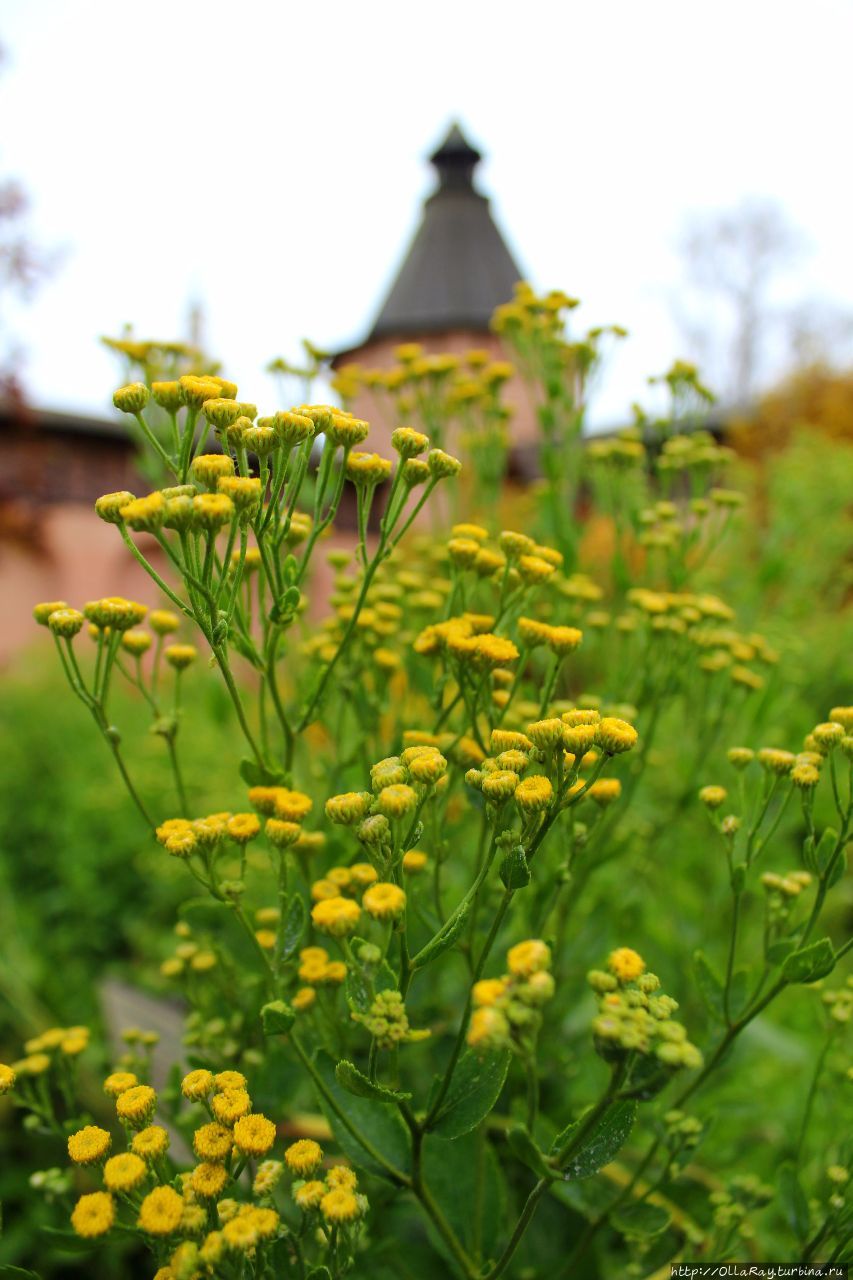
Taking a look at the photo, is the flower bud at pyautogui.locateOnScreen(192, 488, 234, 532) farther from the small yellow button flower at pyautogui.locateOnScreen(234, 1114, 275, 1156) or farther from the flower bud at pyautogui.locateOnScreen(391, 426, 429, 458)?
the small yellow button flower at pyautogui.locateOnScreen(234, 1114, 275, 1156)

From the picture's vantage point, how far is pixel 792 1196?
0.92m

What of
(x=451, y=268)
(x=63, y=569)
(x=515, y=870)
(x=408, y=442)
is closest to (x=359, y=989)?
(x=515, y=870)

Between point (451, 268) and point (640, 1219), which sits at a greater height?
point (451, 268)

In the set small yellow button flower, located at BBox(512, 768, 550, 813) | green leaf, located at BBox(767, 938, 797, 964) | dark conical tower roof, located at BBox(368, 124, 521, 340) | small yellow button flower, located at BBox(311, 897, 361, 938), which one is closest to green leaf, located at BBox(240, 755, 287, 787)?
small yellow button flower, located at BBox(311, 897, 361, 938)

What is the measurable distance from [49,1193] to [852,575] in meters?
2.24

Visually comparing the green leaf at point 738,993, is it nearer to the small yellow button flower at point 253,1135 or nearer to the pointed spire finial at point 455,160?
the small yellow button flower at point 253,1135

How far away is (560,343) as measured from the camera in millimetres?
1510

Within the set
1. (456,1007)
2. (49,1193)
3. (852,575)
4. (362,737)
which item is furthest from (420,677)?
(852,575)

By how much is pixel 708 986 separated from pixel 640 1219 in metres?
Result: 0.24

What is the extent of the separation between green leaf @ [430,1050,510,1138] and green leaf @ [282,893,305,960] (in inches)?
6.8

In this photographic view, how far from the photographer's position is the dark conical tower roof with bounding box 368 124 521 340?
33.7ft

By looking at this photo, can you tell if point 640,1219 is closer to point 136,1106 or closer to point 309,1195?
point 309,1195

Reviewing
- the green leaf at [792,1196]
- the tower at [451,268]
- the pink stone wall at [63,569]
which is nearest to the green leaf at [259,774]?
the green leaf at [792,1196]

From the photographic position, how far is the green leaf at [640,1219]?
86 centimetres
